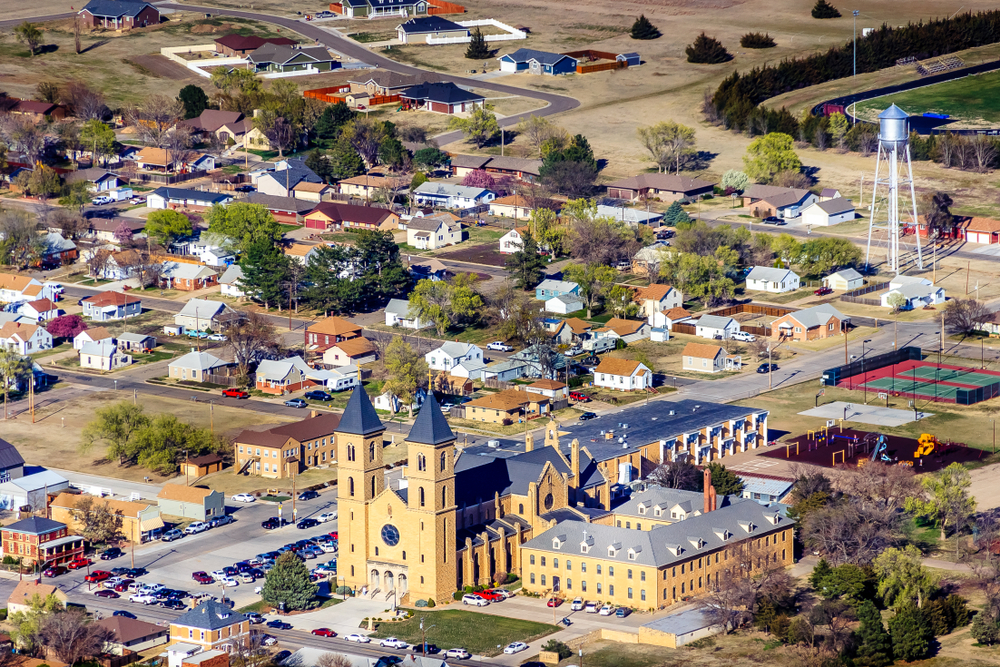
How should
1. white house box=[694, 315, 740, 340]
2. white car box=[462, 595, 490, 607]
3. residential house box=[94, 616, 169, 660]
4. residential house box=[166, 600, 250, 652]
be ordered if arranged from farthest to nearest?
white house box=[694, 315, 740, 340] < white car box=[462, 595, 490, 607] < residential house box=[94, 616, 169, 660] < residential house box=[166, 600, 250, 652]

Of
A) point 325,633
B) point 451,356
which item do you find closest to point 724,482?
point 325,633

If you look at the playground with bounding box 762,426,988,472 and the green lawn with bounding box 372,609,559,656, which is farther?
the playground with bounding box 762,426,988,472

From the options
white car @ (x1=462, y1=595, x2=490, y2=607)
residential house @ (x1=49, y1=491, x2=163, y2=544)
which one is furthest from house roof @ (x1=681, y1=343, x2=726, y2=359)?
white car @ (x1=462, y1=595, x2=490, y2=607)

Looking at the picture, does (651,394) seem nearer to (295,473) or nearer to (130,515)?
(295,473)

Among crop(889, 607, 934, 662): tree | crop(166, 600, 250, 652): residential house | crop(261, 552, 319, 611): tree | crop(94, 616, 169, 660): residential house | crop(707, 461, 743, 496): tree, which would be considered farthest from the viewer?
crop(707, 461, 743, 496): tree

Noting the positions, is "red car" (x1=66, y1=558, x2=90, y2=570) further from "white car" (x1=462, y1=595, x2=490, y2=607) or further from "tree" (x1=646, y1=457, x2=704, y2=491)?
"tree" (x1=646, y1=457, x2=704, y2=491)

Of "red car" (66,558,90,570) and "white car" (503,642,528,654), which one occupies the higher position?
"white car" (503,642,528,654)
